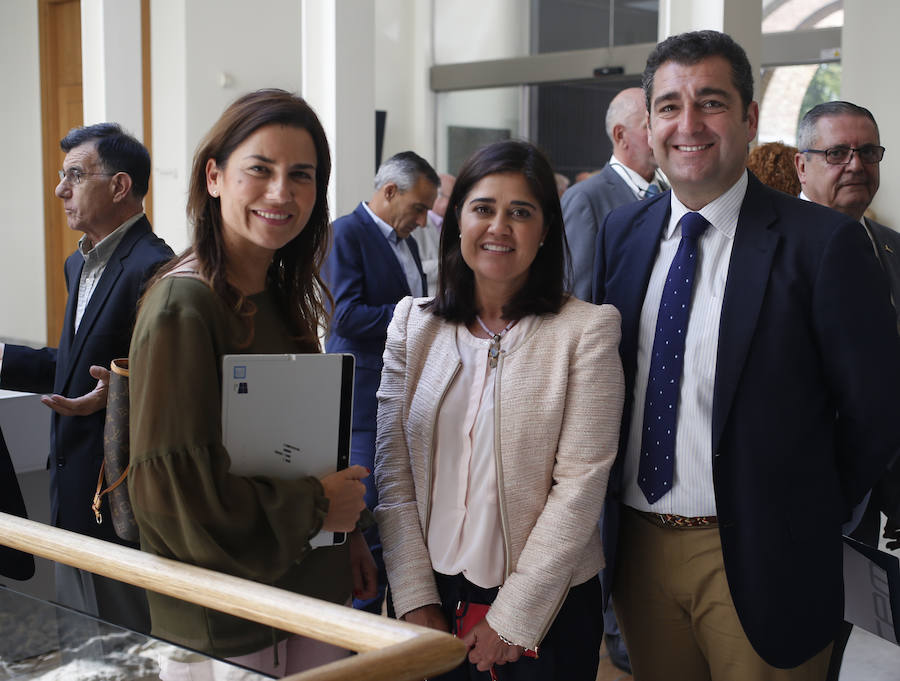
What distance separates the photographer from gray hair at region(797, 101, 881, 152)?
3.28 meters

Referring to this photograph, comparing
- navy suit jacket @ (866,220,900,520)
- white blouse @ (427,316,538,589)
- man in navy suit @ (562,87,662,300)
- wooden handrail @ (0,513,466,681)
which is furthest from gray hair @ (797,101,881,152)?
wooden handrail @ (0,513,466,681)

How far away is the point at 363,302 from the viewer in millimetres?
4246

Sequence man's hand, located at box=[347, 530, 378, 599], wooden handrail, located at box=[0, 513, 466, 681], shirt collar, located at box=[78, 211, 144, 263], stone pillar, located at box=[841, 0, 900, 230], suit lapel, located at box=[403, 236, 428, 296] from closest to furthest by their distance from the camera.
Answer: wooden handrail, located at box=[0, 513, 466, 681] < man's hand, located at box=[347, 530, 378, 599] < shirt collar, located at box=[78, 211, 144, 263] < suit lapel, located at box=[403, 236, 428, 296] < stone pillar, located at box=[841, 0, 900, 230]

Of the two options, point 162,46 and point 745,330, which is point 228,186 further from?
point 162,46

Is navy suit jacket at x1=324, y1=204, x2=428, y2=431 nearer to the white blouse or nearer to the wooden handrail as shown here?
the white blouse

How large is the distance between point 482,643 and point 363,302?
250cm

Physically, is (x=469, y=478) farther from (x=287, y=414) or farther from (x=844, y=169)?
(x=844, y=169)

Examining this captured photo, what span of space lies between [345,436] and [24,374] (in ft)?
5.83

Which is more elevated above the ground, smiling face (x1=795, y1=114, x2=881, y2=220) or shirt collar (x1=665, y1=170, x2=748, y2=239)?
smiling face (x1=795, y1=114, x2=881, y2=220)

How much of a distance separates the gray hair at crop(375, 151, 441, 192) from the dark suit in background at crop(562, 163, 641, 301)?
2.99ft

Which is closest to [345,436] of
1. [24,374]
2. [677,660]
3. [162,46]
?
[677,660]

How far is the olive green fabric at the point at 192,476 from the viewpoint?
1473 mm

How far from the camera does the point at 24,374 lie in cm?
306

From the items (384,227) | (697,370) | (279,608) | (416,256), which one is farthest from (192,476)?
(416,256)
